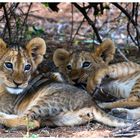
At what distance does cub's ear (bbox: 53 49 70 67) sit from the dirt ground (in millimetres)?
1325

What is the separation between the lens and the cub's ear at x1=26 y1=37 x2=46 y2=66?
6.41m

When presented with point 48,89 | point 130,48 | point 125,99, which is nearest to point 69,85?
point 48,89

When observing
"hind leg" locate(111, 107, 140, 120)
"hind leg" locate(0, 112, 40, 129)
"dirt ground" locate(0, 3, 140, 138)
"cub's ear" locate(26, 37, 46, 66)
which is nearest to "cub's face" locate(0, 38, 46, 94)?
"cub's ear" locate(26, 37, 46, 66)

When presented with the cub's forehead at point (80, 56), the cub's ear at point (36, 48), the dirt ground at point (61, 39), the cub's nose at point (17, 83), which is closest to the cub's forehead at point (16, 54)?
the cub's ear at point (36, 48)

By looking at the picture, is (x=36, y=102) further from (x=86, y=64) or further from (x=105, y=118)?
(x=86, y=64)

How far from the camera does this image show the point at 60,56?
23.7 ft

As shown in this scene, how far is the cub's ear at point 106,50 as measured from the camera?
7.30 m

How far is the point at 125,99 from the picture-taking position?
6.66 meters

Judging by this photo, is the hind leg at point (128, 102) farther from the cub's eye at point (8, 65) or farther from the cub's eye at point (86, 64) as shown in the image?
the cub's eye at point (8, 65)

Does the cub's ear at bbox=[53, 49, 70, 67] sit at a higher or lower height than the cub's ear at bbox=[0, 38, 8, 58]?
lower

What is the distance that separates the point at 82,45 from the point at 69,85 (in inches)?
155

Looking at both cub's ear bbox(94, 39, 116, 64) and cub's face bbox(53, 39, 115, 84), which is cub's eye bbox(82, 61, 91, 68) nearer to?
cub's face bbox(53, 39, 115, 84)

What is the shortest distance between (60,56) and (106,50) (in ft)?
1.62

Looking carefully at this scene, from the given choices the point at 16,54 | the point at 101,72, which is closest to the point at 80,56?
the point at 101,72
